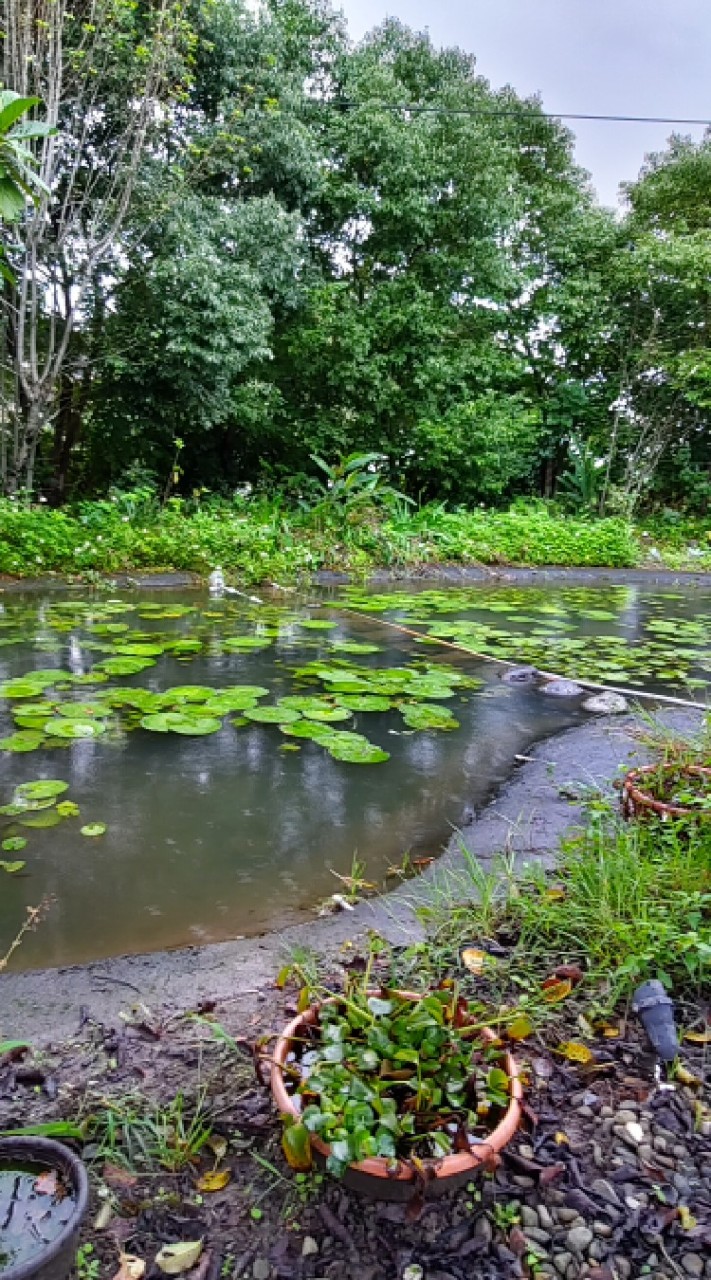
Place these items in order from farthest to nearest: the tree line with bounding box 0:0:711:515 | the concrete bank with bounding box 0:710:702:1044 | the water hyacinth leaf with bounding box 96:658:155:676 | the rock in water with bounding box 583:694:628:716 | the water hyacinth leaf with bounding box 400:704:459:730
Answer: the tree line with bounding box 0:0:711:515 < the water hyacinth leaf with bounding box 96:658:155:676 < the rock in water with bounding box 583:694:628:716 < the water hyacinth leaf with bounding box 400:704:459:730 < the concrete bank with bounding box 0:710:702:1044

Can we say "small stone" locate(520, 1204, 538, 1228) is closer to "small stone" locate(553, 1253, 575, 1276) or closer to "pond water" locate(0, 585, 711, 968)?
"small stone" locate(553, 1253, 575, 1276)

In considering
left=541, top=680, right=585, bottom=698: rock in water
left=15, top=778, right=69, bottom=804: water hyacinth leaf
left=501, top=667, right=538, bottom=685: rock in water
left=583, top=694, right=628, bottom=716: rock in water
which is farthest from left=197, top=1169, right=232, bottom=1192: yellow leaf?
left=501, top=667, right=538, bottom=685: rock in water

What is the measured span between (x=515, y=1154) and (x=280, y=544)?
6421mm

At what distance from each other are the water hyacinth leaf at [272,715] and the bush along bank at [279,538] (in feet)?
11.2

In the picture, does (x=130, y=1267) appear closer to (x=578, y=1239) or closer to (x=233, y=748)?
(x=578, y=1239)

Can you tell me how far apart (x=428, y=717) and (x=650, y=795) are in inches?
51.6

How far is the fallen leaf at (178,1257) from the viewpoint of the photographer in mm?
816

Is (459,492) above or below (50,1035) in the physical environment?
above

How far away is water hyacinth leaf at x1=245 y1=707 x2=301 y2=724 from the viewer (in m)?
2.98

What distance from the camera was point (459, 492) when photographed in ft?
34.0

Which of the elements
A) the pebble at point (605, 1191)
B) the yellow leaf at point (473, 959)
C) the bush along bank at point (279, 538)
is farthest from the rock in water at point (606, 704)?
the bush along bank at point (279, 538)

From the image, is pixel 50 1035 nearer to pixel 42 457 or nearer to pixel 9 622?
pixel 9 622

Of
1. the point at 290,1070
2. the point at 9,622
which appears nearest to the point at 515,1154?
the point at 290,1070

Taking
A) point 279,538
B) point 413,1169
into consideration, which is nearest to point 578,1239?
point 413,1169
